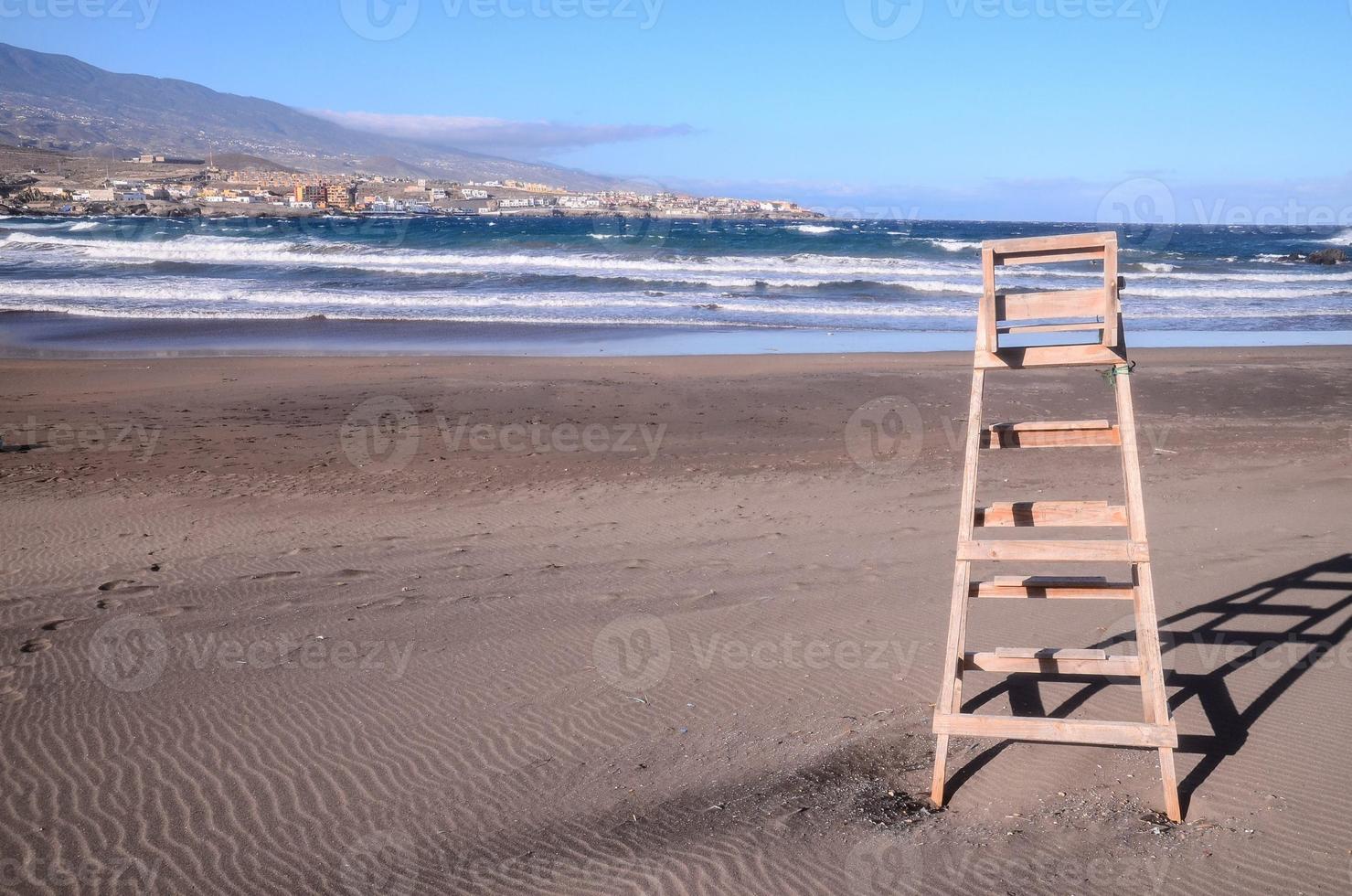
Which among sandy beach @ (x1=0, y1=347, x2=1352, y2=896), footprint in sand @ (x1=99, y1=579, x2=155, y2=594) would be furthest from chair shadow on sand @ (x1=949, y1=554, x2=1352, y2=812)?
footprint in sand @ (x1=99, y1=579, x2=155, y2=594)

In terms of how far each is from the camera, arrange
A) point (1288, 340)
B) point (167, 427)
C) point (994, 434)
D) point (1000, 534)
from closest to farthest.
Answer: point (994, 434), point (1000, 534), point (167, 427), point (1288, 340)

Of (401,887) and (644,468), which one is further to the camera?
(644,468)

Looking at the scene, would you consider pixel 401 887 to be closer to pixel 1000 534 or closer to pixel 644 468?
pixel 1000 534

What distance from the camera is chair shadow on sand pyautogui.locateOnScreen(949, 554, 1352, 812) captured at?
4484mm

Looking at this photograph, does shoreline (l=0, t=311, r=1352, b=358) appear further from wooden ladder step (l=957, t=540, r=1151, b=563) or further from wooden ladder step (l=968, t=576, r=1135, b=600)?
wooden ladder step (l=957, t=540, r=1151, b=563)

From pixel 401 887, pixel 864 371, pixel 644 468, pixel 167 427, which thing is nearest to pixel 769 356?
pixel 864 371

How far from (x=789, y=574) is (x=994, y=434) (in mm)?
3171

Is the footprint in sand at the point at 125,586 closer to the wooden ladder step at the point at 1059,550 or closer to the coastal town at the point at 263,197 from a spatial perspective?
the wooden ladder step at the point at 1059,550

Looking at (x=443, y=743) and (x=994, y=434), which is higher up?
(x=994, y=434)

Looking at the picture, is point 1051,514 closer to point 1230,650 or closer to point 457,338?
point 1230,650

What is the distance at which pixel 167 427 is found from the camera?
1177 centimetres

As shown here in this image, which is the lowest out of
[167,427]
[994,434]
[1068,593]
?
[167,427]

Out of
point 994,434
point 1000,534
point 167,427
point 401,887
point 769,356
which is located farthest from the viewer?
point 769,356

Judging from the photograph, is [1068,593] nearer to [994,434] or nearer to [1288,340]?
[994,434]
